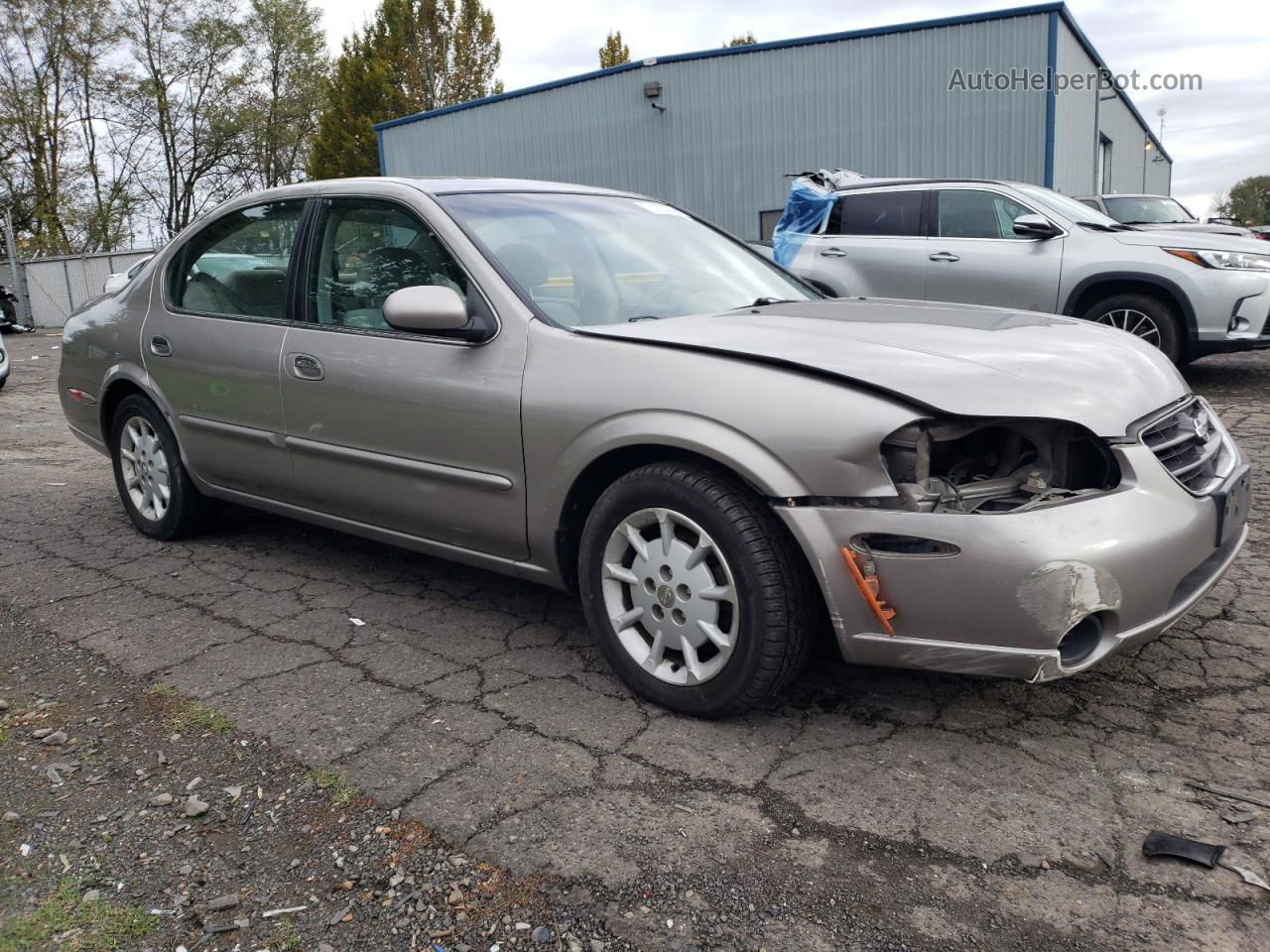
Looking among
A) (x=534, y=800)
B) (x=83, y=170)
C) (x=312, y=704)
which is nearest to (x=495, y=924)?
(x=534, y=800)

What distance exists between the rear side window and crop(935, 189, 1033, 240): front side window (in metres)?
0.21

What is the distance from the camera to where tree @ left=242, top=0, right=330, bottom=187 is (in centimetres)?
3741

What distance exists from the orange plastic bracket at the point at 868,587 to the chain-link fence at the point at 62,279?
2731 centimetres

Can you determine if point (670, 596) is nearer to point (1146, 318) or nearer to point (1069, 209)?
point (1146, 318)

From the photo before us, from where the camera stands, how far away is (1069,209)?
26.7ft

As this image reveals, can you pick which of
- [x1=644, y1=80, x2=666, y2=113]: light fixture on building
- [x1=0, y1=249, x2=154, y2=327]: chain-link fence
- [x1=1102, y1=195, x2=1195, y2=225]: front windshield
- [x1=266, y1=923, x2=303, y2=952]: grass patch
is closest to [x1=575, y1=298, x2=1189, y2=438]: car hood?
[x1=266, y1=923, x2=303, y2=952]: grass patch

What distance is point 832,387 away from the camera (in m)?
2.50

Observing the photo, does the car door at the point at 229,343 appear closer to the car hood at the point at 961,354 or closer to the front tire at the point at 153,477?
the front tire at the point at 153,477

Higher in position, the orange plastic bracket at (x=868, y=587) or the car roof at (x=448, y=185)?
the car roof at (x=448, y=185)

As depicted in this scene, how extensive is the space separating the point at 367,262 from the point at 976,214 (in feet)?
19.7

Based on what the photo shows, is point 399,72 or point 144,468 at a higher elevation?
point 399,72

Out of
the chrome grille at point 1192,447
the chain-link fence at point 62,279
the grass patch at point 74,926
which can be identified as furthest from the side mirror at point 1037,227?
the chain-link fence at point 62,279

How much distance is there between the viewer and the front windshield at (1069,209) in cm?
795

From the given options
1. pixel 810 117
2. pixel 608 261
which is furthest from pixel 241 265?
pixel 810 117
